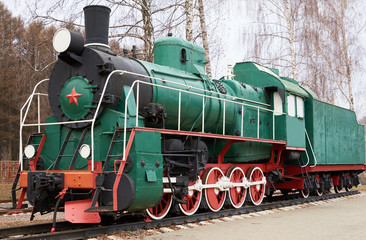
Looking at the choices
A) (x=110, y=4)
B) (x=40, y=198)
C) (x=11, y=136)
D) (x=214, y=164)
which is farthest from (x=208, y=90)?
(x=11, y=136)

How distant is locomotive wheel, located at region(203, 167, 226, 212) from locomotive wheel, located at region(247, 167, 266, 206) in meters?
1.32

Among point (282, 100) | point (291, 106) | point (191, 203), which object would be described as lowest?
point (191, 203)

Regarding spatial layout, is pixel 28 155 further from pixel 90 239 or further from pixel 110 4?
pixel 110 4

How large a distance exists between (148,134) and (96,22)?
270 cm

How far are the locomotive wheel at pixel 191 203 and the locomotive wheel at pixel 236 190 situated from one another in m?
1.18

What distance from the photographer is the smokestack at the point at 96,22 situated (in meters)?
8.55

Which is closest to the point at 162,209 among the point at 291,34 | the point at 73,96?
the point at 73,96

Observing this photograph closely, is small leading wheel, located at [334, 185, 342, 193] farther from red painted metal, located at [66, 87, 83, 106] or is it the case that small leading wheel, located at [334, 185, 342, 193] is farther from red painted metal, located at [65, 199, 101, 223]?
red painted metal, located at [66, 87, 83, 106]

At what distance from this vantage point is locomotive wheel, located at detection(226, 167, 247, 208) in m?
10.9

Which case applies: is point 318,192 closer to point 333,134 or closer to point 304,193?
point 304,193

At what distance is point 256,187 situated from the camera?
11.9 metres

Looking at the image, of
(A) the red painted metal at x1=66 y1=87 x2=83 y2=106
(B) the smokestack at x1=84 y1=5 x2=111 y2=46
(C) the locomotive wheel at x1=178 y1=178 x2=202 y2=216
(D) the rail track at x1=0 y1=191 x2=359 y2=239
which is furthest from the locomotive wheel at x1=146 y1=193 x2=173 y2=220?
(B) the smokestack at x1=84 y1=5 x2=111 y2=46

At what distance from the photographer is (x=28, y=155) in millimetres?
8484

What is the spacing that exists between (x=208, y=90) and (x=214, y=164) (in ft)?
6.28
